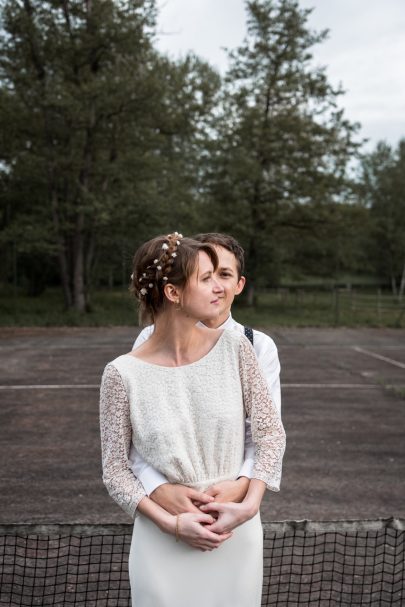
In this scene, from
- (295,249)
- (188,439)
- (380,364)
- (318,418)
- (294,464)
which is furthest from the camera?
(295,249)

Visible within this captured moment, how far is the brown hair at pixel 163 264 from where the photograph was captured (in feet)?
6.95

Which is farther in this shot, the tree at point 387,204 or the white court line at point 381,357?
the tree at point 387,204

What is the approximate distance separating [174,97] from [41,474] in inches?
861

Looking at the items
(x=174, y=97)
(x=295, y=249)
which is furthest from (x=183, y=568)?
(x=295, y=249)

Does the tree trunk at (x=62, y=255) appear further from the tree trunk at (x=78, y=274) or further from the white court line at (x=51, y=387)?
the white court line at (x=51, y=387)

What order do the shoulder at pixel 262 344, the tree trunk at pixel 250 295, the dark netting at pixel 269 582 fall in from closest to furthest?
the shoulder at pixel 262 344, the dark netting at pixel 269 582, the tree trunk at pixel 250 295

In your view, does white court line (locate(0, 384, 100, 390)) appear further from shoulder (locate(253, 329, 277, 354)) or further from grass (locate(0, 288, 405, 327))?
grass (locate(0, 288, 405, 327))

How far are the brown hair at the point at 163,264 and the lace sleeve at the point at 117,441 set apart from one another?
0.29m

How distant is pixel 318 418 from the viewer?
940cm

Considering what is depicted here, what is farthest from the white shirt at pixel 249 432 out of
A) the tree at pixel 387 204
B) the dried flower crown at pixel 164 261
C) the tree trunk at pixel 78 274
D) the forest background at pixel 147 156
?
the tree at pixel 387 204

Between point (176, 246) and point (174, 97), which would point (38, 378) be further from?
point (174, 97)

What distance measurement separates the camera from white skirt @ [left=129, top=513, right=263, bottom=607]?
2.07m

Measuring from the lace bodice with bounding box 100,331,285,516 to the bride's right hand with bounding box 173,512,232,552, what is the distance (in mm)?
108

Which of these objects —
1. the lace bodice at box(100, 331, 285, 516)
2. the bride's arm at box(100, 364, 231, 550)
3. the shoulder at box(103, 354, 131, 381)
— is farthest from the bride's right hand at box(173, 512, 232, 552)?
the shoulder at box(103, 354, 131, 381)
